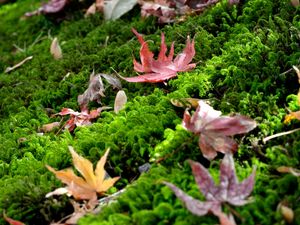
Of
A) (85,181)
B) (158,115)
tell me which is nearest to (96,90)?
(158,115)

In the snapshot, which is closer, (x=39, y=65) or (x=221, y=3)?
(x=221, y=3)

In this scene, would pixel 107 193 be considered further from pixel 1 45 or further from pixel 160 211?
pixel 1 45

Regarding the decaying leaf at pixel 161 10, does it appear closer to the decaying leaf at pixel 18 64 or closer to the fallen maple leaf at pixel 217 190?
the decaying leaf at pixel 18 64

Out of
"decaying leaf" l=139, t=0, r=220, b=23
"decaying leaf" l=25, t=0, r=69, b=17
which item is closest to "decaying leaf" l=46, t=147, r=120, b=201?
"decaying leaf" l=139, t=0, r=220, b=23

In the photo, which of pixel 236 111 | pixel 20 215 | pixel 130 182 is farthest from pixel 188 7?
pixel 20 215

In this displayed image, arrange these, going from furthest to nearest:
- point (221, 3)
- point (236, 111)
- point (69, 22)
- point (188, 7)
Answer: point (69, 22) → point (188, 7) → point (221, 3) → point (236, 111)

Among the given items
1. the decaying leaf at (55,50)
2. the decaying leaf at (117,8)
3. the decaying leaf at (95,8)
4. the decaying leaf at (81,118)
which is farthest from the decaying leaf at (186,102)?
the decaying leaf at (95,8)
